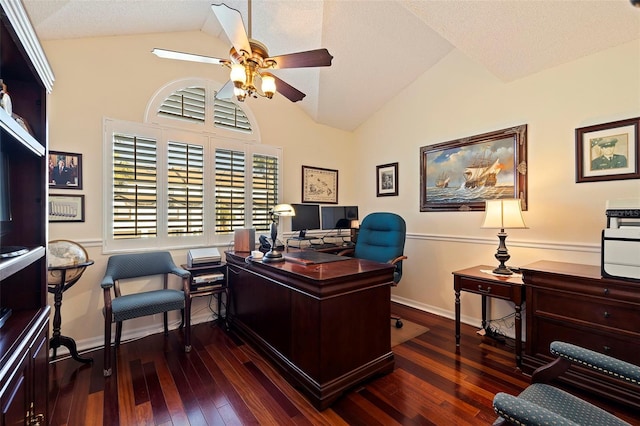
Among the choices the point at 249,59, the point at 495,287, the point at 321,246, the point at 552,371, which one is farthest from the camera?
the point at 321,246

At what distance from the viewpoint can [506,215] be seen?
2.52 metres

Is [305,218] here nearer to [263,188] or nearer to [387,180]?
[263,188]

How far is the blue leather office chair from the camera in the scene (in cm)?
308

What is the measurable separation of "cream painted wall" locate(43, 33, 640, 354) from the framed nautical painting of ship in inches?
3.4

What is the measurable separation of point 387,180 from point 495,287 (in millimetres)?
2042

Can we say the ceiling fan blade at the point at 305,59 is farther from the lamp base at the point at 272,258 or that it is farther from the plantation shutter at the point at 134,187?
the plantation shutter at the point at 134,187

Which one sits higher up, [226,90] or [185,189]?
[226,90]

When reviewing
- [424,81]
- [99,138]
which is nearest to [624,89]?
[424,81]

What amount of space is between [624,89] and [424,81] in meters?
1.83

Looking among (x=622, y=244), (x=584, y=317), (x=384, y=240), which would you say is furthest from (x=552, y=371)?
(x=384, y=240)

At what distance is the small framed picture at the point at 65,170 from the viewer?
245 centimetres

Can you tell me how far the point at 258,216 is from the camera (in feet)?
12.0

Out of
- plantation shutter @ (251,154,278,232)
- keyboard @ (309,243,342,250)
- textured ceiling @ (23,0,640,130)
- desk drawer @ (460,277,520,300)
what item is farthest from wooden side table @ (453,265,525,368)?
plantation shutter @ (251,154,278,232)

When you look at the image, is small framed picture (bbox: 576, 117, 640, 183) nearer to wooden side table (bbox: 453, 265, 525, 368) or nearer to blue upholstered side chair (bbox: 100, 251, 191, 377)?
wooden side table (bbox: 453, 265, 525, 368)
